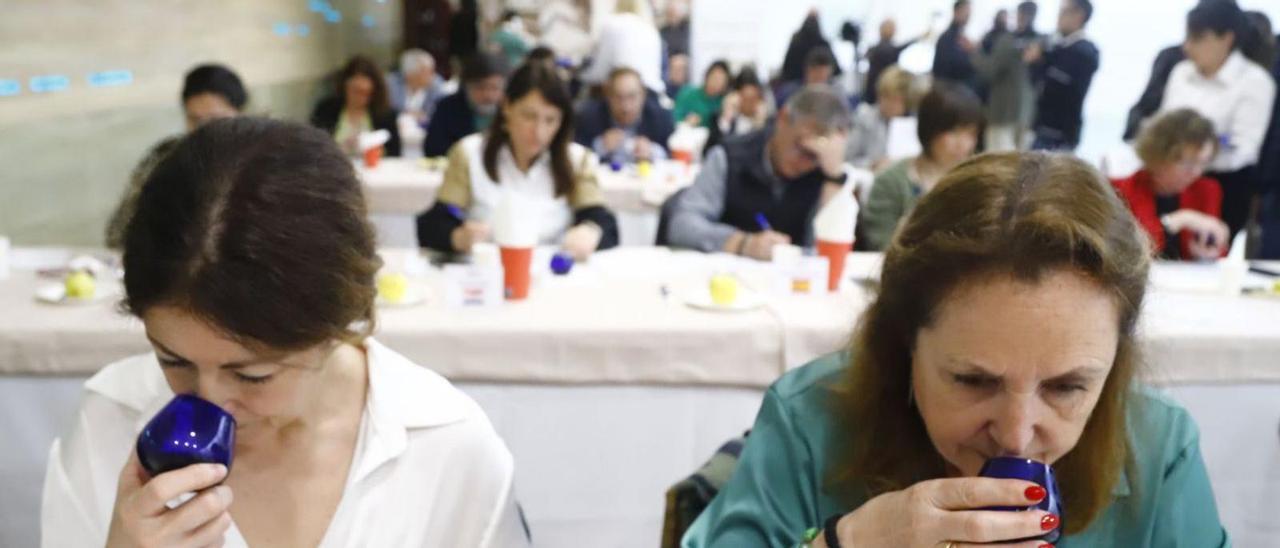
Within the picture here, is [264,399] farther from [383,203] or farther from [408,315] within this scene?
[383,203]

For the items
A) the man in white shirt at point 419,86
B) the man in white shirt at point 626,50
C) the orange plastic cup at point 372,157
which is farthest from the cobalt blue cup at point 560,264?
the man in white shirt at point 419,86

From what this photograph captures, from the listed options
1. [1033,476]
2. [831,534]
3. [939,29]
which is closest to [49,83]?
[831,534]

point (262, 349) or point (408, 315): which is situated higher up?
point (262, 349)

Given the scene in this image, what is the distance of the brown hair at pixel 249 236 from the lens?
106 centimetres

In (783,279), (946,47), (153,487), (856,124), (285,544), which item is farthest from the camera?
(946,47)

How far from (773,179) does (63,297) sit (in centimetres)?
214

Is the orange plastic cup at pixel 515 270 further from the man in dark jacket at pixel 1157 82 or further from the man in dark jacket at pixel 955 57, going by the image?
the man in dark jacket at pixel 955 57

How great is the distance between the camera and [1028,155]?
1.18 m

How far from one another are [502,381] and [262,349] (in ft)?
4.05

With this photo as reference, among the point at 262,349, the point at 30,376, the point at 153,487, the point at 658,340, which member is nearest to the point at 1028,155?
the point at 262,349

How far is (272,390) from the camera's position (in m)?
1.14

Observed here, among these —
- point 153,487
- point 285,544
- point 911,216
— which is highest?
point 911,216

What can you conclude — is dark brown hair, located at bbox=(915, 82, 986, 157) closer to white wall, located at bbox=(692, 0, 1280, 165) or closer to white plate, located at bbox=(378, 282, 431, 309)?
white plate, located at bbox=(378, 282, 431, 309)

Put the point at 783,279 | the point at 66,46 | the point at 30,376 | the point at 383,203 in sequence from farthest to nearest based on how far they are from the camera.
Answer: the point at 383,203 < the point at 66,46 < the point at 783,279 < the point at 30,376
